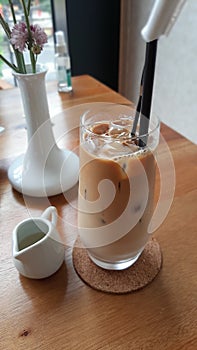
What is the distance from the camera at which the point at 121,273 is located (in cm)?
49

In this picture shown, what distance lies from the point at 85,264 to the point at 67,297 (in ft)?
0.21

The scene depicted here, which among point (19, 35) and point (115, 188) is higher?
point (19, 35)

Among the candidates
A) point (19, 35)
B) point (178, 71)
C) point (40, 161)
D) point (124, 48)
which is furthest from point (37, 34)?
point (124, 48)

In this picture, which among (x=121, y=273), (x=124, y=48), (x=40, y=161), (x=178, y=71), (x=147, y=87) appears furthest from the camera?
(x=124, y=48)

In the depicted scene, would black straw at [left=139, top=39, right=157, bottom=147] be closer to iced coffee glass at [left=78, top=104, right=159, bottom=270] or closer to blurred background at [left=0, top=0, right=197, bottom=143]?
iced coffee glass at [left=78, top=104, right=159, bottom=270]

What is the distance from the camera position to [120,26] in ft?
6.09

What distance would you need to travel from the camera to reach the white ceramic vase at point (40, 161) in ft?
2.01

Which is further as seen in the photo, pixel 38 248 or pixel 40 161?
pixel 40 161

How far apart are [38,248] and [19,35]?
13.3 inches

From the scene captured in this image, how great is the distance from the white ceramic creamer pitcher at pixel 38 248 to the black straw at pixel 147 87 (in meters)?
0.19

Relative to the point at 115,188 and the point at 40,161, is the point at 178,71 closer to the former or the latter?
the point at 40,161

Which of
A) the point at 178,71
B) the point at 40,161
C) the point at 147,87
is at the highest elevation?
the point at 147,87

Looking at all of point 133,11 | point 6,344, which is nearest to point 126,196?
point 6,344

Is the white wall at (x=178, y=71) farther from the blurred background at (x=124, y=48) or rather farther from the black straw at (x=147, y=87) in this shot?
the black straw at (x=147, y=87)
